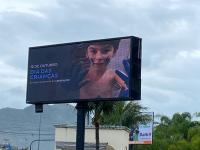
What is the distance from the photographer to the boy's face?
31.0 m

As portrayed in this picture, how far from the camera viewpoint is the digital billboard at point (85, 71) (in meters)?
30.3

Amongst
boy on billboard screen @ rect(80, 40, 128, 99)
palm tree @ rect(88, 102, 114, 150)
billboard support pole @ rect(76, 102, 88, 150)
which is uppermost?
boy on billboard screen @ rect(80, 40, 128, 99)

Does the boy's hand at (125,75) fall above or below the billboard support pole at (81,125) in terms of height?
above

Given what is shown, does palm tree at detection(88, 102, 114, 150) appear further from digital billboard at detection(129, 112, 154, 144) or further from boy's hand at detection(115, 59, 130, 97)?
digital billboard at detection(129, 112, 154, 144)

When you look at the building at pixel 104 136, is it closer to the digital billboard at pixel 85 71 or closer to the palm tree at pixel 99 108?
the palm tree at pixel 99 108

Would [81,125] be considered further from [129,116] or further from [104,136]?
[129,116]

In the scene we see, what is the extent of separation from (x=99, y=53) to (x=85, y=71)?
1.06 m

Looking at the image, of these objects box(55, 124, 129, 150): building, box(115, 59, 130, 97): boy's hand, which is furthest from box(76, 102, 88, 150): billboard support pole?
box(55, 124, 129, 150): building

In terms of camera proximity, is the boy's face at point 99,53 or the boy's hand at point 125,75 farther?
the boy's face at point 99,53

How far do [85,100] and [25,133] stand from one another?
144033 millimetres

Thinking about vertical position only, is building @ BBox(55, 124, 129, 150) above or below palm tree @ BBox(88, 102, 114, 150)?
below

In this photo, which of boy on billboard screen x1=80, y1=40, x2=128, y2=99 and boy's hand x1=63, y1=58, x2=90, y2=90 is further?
boy's hand x1=63, y1=58, x2=90, y2=90

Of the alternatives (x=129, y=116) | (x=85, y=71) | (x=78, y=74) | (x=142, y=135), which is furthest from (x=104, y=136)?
(x=85, y=71)

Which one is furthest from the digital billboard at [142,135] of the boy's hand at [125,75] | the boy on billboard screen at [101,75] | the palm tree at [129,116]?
the boy's hand at [125,75]
